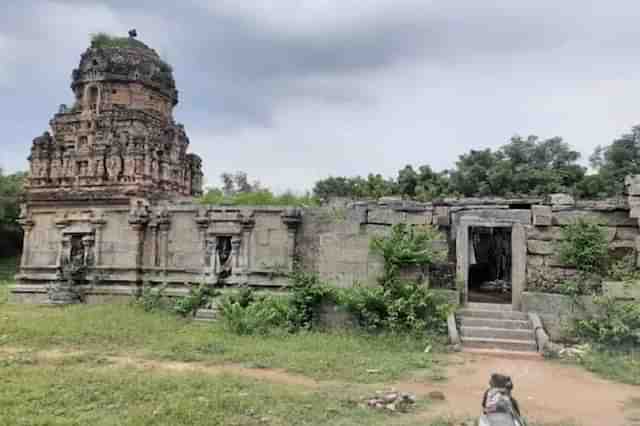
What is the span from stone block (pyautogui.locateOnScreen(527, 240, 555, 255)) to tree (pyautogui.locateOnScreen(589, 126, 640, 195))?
15.3 m

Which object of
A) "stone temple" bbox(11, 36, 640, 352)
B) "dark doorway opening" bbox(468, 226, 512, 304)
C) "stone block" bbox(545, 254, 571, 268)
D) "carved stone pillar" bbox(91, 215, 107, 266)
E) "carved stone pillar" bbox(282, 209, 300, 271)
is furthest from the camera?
"dark doorway opening" bbox(468, 226, 512, 304)

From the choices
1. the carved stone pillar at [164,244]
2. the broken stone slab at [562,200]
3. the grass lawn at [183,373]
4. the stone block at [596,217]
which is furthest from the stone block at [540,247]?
the carved stone pillar at [164,244]

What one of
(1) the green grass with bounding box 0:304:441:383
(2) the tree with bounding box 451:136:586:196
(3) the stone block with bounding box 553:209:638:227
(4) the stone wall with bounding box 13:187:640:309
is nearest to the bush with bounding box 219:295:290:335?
(1) the green grass with bounding box 0:304:441:383

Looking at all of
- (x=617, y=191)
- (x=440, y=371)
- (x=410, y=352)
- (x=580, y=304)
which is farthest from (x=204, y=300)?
(x=617, y=191)

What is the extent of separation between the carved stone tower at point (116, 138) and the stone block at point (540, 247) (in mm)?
10914

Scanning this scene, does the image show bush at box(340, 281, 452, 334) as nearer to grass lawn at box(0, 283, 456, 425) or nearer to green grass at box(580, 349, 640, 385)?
grass lawn at box(0, 283, 456, 425)

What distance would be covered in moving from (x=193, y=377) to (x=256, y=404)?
1.36 metres

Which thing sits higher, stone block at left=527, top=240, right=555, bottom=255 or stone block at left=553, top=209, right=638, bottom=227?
stone block at left=553, top=209, right=638, bottom=227

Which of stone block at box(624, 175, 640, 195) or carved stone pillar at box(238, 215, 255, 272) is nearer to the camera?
stone block at box(624, 175, 640, 195)

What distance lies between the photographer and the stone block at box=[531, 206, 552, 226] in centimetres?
930

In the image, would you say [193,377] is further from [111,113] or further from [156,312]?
[111,113]

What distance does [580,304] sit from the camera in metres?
8.51

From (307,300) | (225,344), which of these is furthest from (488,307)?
(225,344)

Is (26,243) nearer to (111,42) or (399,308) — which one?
(111,42)
